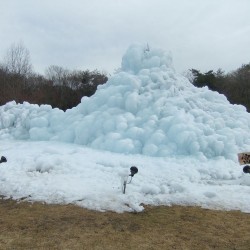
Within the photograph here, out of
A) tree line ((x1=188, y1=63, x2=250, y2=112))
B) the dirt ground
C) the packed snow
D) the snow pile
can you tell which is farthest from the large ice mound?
tree line ((x1=188, y1=63, x2=250, y2=112))

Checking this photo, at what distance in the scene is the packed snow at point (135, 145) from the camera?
6.72 meters

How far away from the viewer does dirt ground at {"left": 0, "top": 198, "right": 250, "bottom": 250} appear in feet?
15.5

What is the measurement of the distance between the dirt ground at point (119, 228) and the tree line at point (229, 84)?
19341mm

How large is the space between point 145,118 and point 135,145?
3.34ft

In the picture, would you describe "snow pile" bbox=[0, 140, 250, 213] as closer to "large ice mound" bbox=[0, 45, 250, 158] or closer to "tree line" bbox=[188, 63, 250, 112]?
"large ice mound" bbox=[0, 45, 250, 158]

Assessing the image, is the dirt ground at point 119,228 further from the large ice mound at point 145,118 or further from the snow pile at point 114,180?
the large ice mound at point 145,118

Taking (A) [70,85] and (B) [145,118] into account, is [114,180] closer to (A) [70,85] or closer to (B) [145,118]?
(B) [145,118]

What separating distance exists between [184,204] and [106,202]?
4.53 feet

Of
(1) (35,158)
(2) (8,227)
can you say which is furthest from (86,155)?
(2) (8,227)

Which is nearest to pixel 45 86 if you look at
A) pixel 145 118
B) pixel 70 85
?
pixel 70 85

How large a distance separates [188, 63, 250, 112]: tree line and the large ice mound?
44.0 ft

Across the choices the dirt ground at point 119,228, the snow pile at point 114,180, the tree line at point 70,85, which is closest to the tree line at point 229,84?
the tree line at point 70,85

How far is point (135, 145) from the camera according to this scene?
9.91 m

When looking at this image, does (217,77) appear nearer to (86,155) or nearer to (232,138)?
(232,138)
